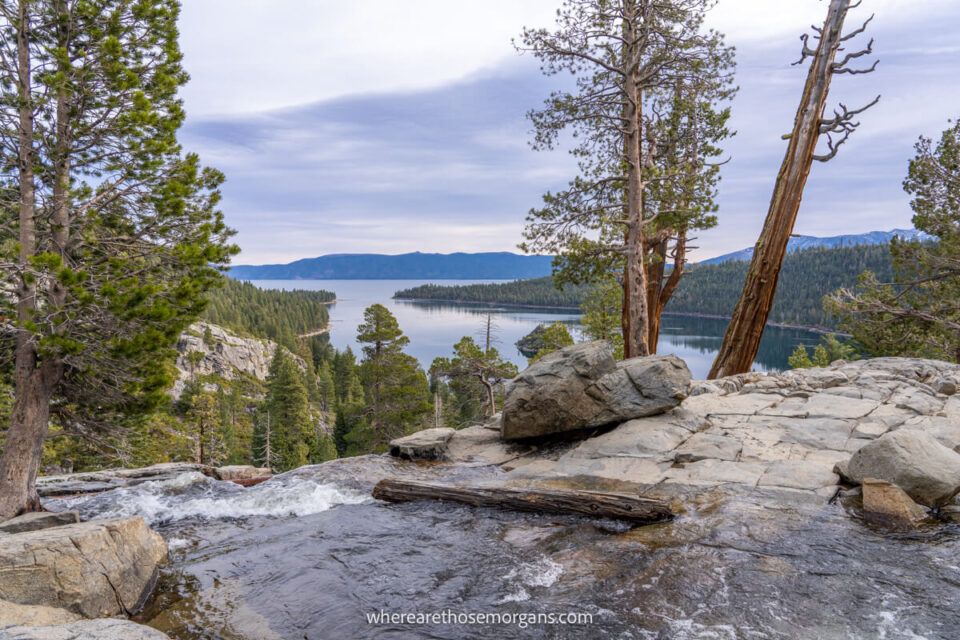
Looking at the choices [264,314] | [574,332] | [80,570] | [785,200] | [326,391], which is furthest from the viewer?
[264,314]

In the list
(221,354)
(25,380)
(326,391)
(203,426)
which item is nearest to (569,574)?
(25,380)

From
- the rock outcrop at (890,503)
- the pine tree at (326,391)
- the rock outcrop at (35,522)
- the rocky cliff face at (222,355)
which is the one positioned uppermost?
the rock outcrop at (890,503)

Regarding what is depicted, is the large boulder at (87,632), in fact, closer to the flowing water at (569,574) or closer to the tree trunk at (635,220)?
the flowing water at (569,574)

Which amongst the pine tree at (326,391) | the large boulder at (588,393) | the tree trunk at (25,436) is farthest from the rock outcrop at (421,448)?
the pine tree at (326,391)

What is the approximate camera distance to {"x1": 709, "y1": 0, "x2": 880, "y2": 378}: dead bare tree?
1370cm

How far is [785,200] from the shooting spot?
576 inches

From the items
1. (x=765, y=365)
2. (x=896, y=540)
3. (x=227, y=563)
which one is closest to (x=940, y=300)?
(x=896, y=540)

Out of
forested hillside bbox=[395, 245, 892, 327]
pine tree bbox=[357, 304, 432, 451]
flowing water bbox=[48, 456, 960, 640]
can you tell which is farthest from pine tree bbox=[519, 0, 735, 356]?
forested hillside bbox=[395, 245, 892, 327]

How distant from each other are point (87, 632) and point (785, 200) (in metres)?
17.1

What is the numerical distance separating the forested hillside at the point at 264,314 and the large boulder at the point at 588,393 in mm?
94622

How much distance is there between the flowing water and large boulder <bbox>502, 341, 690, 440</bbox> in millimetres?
3301

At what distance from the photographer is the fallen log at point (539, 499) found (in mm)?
6973

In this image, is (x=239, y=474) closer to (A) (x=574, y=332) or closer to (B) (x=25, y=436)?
(B) (x=25, y=436)

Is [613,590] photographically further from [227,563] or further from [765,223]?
[765,223]
